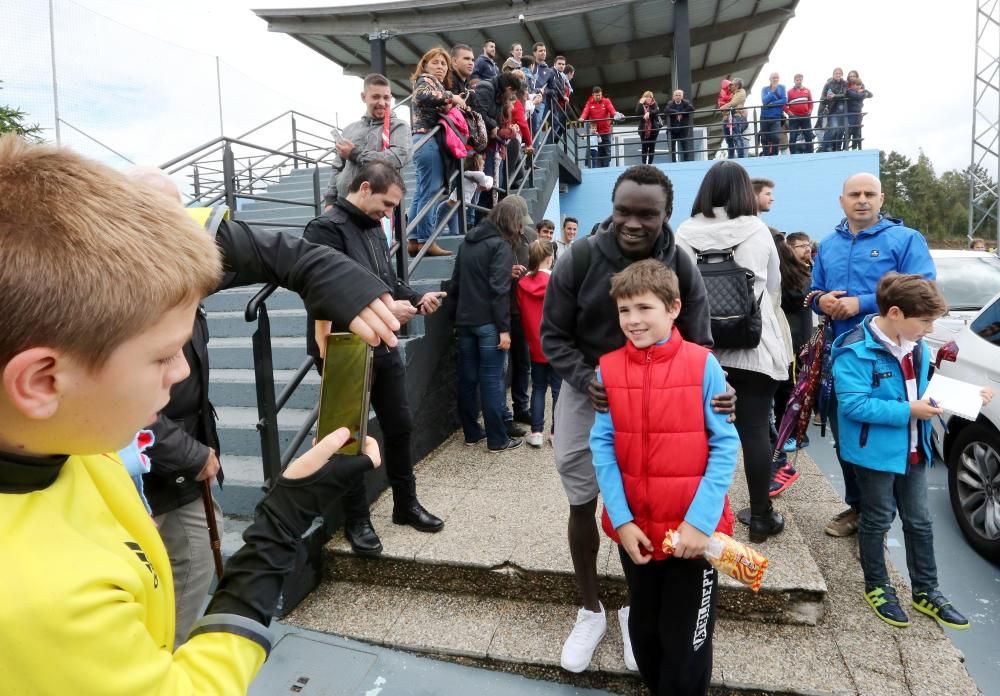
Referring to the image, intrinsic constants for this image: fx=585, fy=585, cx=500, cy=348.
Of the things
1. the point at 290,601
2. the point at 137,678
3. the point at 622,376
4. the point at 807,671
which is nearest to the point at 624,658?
the point at 807,671

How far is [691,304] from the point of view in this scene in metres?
2.28

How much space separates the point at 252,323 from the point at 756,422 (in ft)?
12.6

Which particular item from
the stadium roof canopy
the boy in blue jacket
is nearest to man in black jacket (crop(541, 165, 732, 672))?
the boy in blue jacket

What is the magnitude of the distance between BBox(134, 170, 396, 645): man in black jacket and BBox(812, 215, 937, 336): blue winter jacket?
2.99 m

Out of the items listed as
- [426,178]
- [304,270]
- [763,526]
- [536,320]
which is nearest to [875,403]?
[763,526]

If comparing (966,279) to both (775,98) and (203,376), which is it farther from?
(775,98)

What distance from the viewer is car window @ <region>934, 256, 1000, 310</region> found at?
18.1ft

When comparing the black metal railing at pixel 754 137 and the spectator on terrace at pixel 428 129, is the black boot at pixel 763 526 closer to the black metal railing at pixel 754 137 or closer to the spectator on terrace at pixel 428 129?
the spectator on terrace at pixel 428 129

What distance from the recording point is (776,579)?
2.57 metres

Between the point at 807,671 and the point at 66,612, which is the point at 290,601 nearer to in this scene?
the point at 807,671

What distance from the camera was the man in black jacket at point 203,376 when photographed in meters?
1.23

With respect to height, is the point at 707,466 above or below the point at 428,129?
below

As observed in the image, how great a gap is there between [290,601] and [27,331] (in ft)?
8.41

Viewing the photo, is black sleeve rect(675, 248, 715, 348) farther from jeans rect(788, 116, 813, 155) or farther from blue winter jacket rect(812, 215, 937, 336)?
jeans rect(788, 116, 813, 155)
